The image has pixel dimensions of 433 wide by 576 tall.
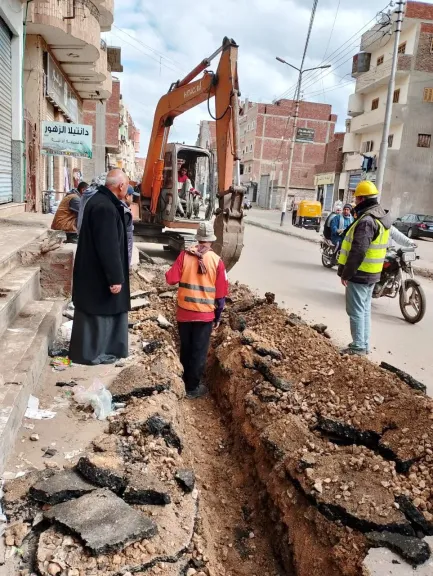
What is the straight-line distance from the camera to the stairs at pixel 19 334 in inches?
114

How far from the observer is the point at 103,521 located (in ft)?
7.48

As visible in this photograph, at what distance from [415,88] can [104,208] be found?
3369 centimetres

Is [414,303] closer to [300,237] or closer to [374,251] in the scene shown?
[374,251]

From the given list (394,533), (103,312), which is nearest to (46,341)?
(103,312)

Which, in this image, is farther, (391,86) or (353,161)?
(353,161)

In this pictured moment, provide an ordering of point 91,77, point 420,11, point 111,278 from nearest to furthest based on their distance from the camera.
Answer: point 111,278 < point 91,77 < point 420,11

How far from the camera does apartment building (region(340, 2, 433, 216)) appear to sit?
102 ft

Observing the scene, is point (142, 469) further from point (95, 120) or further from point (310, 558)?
point (95, 120)

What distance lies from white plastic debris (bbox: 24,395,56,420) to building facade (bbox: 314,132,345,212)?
38.3m

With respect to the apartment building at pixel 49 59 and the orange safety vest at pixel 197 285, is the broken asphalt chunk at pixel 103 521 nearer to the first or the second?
the orange safety vest at pixel 197 285

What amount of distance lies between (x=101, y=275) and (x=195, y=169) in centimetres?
938

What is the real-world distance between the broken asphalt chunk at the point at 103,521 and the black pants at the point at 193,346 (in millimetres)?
2537

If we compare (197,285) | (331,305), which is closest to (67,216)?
(197,285)

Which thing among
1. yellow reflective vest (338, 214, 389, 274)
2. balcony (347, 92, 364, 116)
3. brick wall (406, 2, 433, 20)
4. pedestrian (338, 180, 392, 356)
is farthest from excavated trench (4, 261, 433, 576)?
balcony (347, 92, 364, 116)
